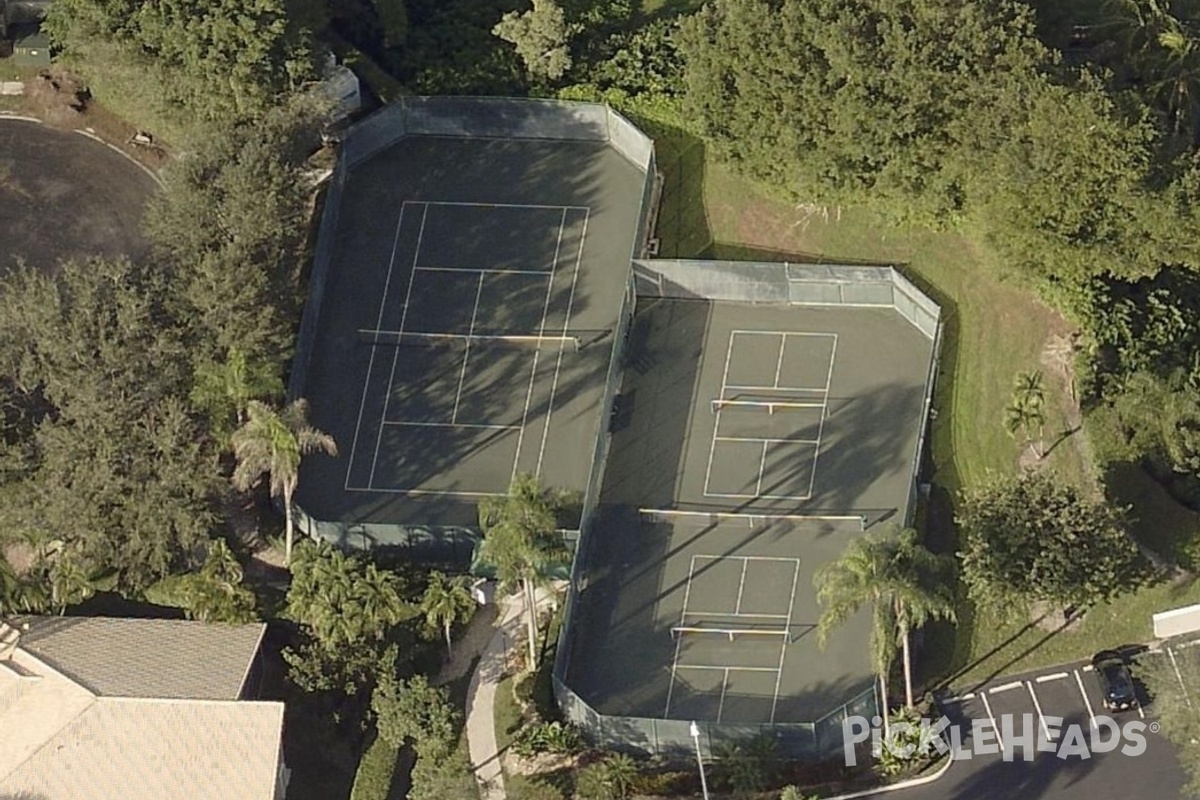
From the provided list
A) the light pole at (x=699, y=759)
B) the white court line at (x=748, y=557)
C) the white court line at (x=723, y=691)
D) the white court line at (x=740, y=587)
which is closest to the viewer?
the light pole at (x=699, y=759)

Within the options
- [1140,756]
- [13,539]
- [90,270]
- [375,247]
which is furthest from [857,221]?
[13,539]

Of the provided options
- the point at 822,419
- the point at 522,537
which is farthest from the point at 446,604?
the point at 822,419

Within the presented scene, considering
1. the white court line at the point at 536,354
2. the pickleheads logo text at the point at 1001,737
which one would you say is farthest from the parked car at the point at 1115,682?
the white court line at the point at 536,354

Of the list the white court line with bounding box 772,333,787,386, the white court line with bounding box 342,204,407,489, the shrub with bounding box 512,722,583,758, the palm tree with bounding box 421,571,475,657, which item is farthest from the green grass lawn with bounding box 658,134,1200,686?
the palm tree with bounding box 421,571,475,657

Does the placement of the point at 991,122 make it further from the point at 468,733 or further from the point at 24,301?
the point at 24,301

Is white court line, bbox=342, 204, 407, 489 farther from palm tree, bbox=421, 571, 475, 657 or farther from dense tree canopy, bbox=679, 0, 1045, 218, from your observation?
dense tree canopy, bbox=679, 0, 1045, 218

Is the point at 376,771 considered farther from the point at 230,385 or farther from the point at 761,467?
the point at 761,467

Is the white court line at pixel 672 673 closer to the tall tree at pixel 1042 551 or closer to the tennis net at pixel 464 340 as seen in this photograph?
the tall tree at pixel 1042 551
